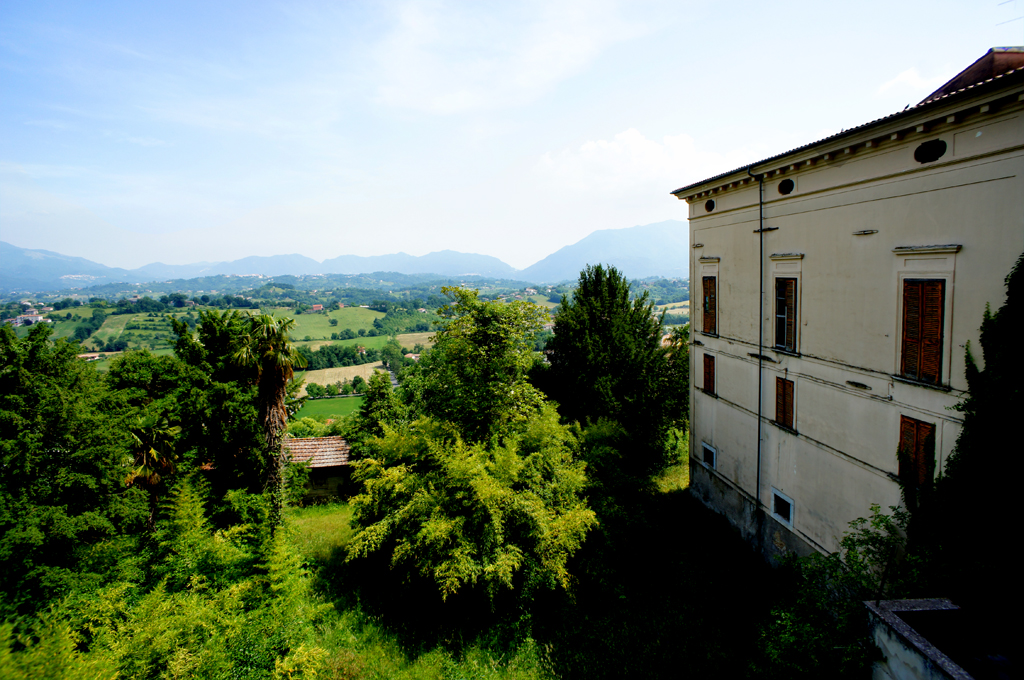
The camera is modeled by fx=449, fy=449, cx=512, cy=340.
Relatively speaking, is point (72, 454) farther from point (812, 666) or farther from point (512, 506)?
point (812, 666)

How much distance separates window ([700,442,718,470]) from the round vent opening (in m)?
9.68

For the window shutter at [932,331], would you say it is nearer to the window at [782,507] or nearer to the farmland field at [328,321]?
the window at [782,507]

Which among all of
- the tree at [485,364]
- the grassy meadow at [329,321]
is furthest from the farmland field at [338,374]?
the tree at [485,364]

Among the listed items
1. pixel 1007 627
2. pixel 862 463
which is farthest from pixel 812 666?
pixel 862 463

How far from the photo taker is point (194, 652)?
808 centimetres

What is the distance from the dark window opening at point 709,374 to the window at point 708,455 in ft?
6.40

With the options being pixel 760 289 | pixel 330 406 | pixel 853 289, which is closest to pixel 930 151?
pixel 853 289

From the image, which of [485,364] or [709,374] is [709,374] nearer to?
[709,374]

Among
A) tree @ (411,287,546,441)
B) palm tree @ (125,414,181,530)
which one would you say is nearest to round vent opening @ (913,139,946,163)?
tree @ (411,287,546,441)

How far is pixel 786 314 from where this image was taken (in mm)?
11539

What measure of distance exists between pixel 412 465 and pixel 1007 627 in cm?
1112

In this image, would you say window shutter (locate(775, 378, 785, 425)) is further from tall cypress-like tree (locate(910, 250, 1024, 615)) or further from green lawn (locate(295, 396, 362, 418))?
green lawn (locate(295, 396, 362, 418))

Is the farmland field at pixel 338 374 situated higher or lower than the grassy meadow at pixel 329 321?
lower

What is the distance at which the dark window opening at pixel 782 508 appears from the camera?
455 inches
